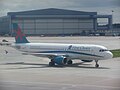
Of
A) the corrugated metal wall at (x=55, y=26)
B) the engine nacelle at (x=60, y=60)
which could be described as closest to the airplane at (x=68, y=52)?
the engine nacelle at (x=60, y=60)

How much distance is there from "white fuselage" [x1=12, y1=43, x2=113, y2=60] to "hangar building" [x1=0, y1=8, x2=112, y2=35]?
389 ft

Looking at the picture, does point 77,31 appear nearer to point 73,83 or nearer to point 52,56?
point 52,56

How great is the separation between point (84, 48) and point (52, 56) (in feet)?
11.5

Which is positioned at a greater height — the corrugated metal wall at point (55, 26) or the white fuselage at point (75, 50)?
the corrugated metal wall at point (55, 26)

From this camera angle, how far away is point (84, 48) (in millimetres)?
38500

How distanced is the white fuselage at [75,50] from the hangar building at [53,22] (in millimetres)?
118716

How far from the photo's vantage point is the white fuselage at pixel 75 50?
3766 centimetres

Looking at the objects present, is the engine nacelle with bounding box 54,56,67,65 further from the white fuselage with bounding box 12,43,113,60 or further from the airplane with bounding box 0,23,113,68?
the white fuselage with bounding box 12,43,113,60

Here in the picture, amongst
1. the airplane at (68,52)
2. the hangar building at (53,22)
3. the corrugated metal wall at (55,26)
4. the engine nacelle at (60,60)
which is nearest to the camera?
the engine nacelle at (60,60)

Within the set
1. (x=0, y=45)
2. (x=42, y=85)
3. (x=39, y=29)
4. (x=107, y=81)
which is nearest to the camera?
(x=42, y=85)

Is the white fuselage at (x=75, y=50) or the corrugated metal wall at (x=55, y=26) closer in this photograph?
the white fuselage at (x=75, y=50)

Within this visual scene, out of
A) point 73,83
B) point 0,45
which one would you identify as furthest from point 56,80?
point 0,45

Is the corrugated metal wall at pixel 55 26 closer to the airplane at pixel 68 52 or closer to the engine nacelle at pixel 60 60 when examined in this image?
the airplane at pixel 68 52

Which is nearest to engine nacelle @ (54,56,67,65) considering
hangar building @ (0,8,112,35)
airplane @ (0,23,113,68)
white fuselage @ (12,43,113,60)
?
airplane @ (0,23,113,68)
